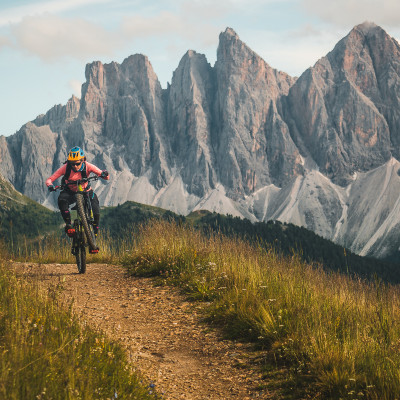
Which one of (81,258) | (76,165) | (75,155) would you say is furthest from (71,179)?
(81,258)

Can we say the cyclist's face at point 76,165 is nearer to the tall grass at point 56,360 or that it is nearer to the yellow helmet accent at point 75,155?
the yellow helmet accent at point 75,155

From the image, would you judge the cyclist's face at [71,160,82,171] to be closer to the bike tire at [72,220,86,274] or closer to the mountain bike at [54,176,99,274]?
the mountain bike at [54,176,99,274]

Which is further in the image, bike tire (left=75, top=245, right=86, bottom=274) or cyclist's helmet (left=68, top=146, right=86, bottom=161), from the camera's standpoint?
bike tire (left=75, top=245, right=86, bottom=274)

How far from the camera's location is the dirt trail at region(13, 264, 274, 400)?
563cm

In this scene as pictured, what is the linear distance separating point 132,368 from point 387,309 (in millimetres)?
4246

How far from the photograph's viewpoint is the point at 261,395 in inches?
213

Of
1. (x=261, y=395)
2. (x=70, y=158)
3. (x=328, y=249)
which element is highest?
(x=70, y=158)

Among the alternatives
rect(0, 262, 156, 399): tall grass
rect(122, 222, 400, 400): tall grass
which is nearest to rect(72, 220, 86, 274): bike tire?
rect(122, 222, 400, 400): tall grass

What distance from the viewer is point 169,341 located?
284 inches

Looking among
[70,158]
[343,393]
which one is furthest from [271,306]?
[70,158]

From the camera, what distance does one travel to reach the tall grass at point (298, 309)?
5.25 m

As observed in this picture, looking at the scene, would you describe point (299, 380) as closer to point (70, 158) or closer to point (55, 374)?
point (55, 374)

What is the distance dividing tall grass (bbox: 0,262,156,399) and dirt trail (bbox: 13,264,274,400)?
34cm

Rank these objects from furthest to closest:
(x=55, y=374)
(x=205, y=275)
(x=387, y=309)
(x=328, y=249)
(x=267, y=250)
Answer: (x=328, y=249)
(x=267, y=250)
(x=205, y=275)
(x=387, y=309)
(x=55, y=374)
